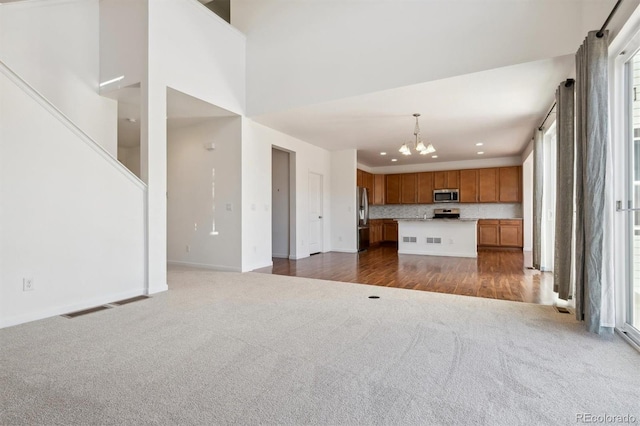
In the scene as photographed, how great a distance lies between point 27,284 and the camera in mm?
3062

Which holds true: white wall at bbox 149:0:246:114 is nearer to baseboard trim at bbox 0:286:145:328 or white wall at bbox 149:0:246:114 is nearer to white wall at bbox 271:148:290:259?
white wall at bbox 271:148:290:259

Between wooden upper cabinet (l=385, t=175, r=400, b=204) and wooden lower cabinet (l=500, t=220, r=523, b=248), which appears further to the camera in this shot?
wooden upper cabinet (l=385, t=175, r=400, b=204)

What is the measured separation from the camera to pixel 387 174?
1076cm

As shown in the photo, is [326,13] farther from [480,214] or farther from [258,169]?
[480,214]

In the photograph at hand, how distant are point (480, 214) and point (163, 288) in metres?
8.85

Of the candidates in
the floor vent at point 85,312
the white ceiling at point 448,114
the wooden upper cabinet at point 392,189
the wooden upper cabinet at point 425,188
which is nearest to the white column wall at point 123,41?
the white ceiling at point 448,114

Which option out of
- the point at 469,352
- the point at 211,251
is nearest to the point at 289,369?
the point at 469,352

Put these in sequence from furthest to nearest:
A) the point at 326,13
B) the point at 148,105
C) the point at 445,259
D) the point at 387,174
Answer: the point at 387,174 → the point at 445,259 → the point at 326,13 → the point at 148,105

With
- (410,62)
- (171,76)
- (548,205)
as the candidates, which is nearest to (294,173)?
(171,76)

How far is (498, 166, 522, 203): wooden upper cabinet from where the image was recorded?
8984 millimetres

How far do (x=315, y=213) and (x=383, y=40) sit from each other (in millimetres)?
4324

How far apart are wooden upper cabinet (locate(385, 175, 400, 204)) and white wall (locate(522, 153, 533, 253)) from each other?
347 cm

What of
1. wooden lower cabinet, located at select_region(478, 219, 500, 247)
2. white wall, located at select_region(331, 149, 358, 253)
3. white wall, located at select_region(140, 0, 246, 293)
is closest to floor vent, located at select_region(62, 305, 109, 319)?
white wall, located at select_region(140, 0, 246, 293)

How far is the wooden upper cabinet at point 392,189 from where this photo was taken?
1059 centimetres
